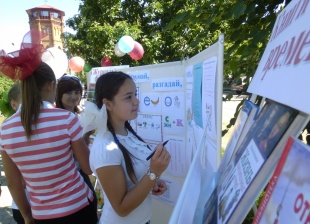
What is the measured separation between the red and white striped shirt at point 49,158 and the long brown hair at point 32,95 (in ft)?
0.11

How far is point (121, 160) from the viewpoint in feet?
4.79

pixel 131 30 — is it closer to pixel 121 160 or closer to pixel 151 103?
pixel 151 103

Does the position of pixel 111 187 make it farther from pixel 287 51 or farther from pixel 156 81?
pixel 156 81

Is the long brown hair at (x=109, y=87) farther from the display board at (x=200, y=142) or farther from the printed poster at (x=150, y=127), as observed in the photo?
the printed poster at (x=150, y=127)

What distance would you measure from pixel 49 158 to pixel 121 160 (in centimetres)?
46

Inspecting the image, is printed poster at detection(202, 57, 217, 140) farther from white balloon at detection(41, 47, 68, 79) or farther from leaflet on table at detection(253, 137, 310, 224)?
white balloon at detection(41, 47, 68, 79)

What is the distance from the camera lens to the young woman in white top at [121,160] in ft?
4.55

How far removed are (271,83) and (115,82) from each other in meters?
1.06

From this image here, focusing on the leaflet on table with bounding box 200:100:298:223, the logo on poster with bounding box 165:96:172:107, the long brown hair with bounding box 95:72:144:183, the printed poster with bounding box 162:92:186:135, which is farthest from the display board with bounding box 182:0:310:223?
the logo on poster with bounding box 165:96:172:107

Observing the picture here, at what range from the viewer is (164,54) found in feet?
27.0

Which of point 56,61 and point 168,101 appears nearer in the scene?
point 168,101

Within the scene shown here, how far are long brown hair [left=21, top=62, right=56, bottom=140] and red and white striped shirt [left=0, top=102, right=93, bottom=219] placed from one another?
0.11 ft

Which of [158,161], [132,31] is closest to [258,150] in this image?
[158,161]

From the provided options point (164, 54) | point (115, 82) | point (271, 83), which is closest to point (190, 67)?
point (115, 82)
